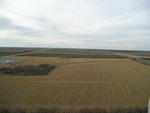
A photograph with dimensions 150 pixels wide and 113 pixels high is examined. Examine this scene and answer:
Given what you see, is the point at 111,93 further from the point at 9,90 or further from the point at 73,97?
the point at 9,90

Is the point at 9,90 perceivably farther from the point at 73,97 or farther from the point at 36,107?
the point at 73,97

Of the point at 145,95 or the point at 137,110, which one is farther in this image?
the point at 145,95

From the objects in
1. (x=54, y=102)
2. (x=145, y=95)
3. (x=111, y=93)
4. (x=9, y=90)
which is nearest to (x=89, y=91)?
(x=111, y=93)

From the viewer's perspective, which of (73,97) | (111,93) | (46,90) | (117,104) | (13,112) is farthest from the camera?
(46,90)

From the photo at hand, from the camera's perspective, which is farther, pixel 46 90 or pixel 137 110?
pixel 46 90

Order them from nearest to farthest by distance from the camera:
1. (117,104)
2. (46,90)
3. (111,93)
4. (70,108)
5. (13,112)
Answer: (13,112), (70,108), (117,104), (111,93), (46,90)

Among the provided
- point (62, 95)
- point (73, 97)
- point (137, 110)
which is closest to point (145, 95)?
point (137, 110)

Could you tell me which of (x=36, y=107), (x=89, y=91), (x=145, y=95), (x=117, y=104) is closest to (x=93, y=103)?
(x=117, y=104)

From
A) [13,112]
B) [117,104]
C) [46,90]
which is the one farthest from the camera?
[46,90]
